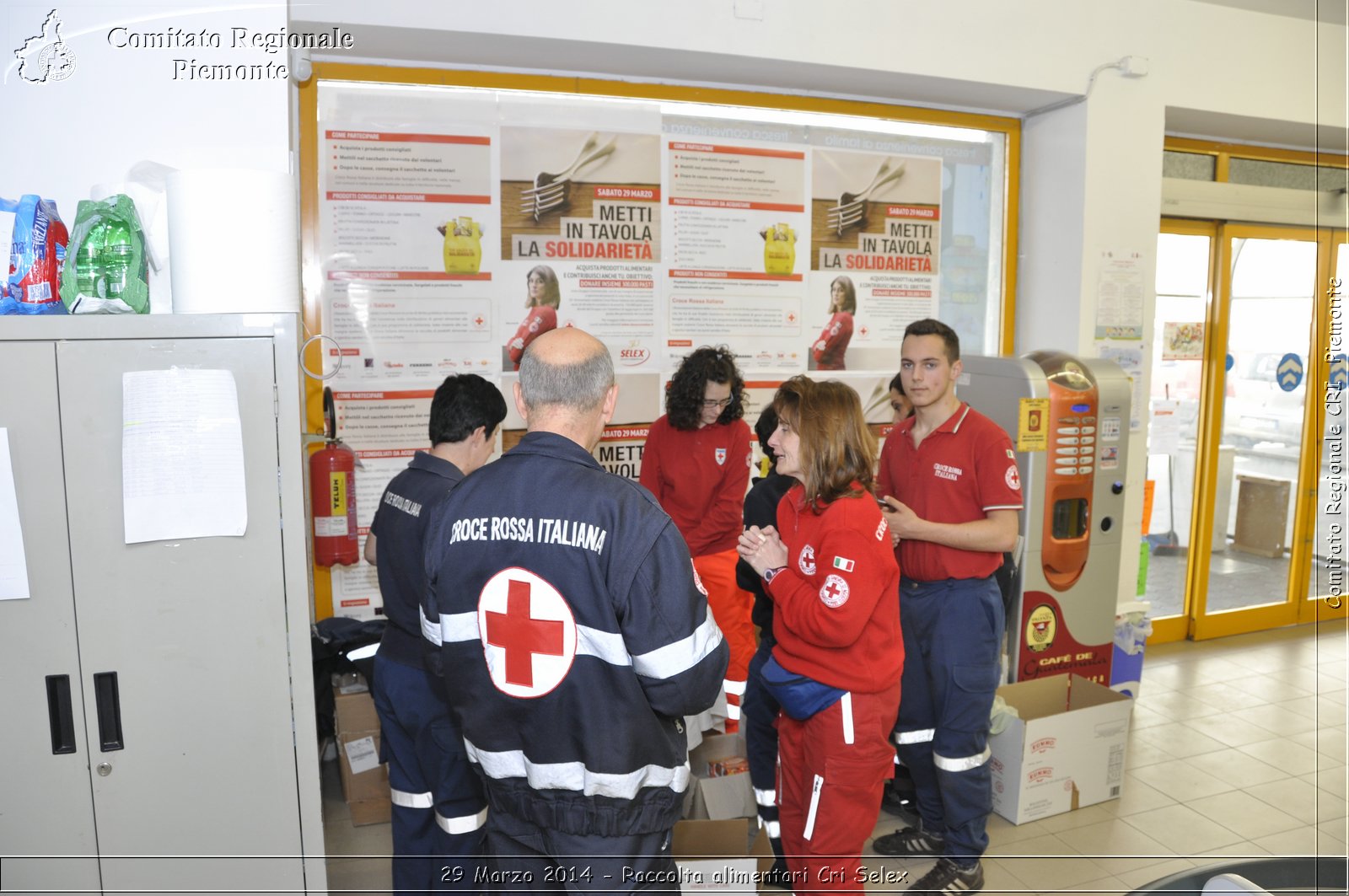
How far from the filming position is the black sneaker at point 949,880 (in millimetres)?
2922

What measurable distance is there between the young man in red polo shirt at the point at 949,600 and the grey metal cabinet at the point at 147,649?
6.24 feet

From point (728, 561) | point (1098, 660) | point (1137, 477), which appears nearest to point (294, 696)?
point (728, 561)

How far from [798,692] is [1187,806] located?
7.43 ft

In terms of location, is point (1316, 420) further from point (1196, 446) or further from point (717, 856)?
point (717, 856)

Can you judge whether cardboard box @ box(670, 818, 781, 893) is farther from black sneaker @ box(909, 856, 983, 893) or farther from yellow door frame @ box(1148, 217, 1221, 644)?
yellow door frame @ box(1148, 217, 1221, 644)

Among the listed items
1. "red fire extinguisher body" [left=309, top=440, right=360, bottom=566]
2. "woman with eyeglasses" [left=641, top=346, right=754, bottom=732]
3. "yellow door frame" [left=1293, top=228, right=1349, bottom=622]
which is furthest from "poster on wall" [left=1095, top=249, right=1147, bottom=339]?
"red fire extinguisher body" [left=309, top=440, right=360, bottom=566]

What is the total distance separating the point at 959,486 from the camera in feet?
9.92

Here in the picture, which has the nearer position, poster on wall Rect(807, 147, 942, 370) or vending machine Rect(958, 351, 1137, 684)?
vending machine Rect(958, 351, 1137, 684)

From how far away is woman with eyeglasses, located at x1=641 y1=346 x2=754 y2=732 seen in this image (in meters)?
3.82

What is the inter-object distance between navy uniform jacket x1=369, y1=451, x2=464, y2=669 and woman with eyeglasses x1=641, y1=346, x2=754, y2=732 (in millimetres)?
1522

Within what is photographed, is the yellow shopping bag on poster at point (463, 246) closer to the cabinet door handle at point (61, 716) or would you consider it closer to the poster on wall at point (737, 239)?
the poster on wall at point (737, 239)

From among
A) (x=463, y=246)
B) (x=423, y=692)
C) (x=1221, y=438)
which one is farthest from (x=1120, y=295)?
(x=423, y=692)

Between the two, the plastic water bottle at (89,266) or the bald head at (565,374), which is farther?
the plastic water bottle at (89,266)

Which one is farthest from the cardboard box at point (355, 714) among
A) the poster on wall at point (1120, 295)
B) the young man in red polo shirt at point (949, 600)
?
the poster on wall at point (1120, 295)
